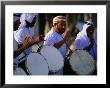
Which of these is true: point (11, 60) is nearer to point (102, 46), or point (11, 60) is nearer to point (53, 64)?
point (53, 64)

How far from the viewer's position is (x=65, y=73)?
829mm

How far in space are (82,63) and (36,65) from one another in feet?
0.55

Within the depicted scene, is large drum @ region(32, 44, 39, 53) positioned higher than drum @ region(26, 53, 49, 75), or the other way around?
large drum @ region(32, 44, 39, 53)

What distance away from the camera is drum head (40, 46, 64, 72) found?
2.72 feet

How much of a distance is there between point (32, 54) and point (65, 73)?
140mm

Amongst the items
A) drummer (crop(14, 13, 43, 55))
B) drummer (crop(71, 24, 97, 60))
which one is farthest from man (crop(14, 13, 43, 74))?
drummer (crop(71, 24, 97, 60))

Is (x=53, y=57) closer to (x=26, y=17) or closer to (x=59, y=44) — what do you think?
(x=59, y=44)

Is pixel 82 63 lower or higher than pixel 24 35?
lower

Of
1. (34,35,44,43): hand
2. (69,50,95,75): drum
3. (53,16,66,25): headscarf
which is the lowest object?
(69,50,95,75): drum

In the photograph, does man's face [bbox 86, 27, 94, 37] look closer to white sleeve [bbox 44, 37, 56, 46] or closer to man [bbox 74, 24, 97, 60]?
man [bbox 74, 24, 97, 60]

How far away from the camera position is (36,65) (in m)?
0.83

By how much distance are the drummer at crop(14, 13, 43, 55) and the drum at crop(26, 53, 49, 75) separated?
0.03m

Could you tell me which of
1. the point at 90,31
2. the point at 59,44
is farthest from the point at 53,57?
the point at 90,31

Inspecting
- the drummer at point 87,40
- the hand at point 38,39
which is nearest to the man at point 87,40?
the drummer at point 87,40
